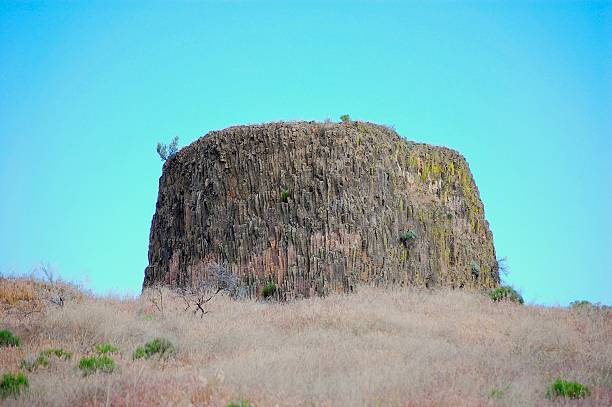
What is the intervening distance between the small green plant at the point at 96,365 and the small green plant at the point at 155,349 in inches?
47.5

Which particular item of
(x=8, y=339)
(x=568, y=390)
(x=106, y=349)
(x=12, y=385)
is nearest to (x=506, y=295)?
(x=568, y=390)

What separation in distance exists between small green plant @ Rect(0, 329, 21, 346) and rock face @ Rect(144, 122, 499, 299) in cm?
1307

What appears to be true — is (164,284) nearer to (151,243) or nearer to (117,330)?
→ (151,243)

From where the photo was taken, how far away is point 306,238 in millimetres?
26609

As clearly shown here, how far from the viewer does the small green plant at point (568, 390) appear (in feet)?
33.9

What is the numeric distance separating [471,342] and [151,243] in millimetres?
21574

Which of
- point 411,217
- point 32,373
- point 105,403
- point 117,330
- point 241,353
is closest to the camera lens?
point 105,403

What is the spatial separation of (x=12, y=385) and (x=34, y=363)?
1.68m

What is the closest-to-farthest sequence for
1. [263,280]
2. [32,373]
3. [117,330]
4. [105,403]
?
[105,403] < [32,373] < [117,330] < [263,280]

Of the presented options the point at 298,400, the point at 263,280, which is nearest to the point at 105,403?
the point at 298,400

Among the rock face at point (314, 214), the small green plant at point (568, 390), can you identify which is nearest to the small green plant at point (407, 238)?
the rock face at point (314, 214)

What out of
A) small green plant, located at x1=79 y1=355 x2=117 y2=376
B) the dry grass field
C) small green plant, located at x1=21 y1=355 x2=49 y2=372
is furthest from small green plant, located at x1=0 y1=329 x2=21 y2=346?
small green plant, located at x1=79 y1=355 x2=117 y2=376

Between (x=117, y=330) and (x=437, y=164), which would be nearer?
(x=117, y=330)

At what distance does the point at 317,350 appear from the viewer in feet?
43.5
